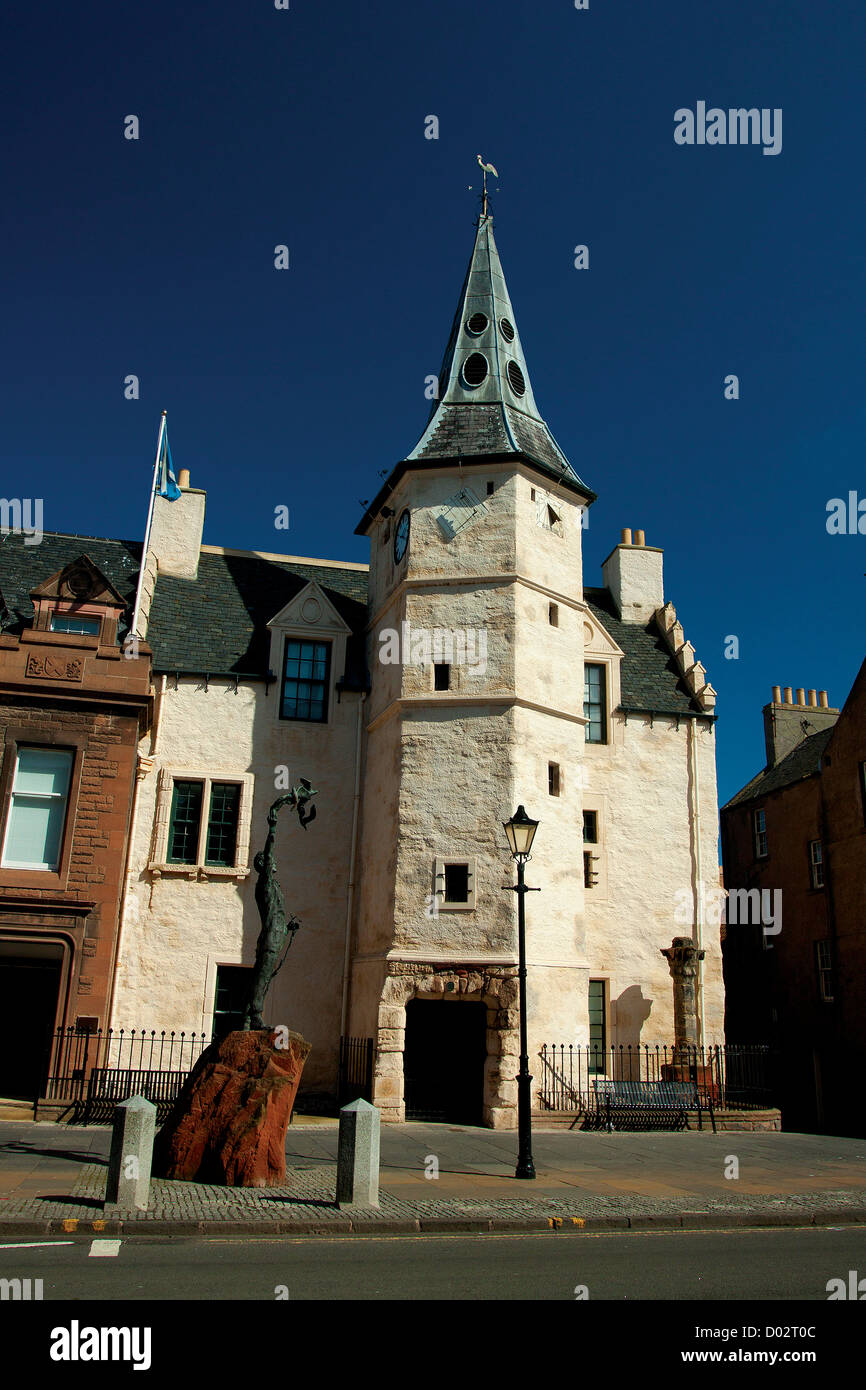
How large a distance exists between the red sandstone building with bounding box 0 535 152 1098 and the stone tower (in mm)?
5851

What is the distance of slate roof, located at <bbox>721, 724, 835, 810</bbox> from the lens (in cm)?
3119

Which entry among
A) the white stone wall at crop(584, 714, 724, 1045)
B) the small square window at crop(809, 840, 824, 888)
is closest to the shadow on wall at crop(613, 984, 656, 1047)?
the white stone wall at crop(584, 714, 724, 1045)

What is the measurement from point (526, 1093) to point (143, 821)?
1342cm

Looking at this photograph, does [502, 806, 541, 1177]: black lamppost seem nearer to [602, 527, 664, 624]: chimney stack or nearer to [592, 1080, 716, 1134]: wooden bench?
[592, 1080, 716, 1134]: wooden bench

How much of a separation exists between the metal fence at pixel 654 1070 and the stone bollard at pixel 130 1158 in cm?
1140

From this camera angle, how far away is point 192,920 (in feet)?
78.2

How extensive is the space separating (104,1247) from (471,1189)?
4923 millimetres

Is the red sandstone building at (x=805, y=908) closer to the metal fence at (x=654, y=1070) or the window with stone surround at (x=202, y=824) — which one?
the metal fence at (x=654, y=1070)

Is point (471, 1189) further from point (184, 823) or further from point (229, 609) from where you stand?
point (229, 609)

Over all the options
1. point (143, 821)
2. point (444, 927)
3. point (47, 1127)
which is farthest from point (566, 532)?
point (47, 1127)

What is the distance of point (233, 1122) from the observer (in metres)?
12.1

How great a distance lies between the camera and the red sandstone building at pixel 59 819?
1994 cm

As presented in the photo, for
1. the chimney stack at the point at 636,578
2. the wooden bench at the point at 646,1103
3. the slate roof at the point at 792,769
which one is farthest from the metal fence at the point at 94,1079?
the slate roof at the point at 792,769
